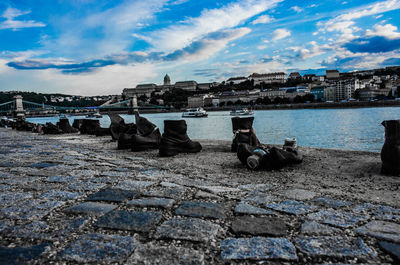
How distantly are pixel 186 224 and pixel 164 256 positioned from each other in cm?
43

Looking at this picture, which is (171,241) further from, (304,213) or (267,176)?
(267,176)

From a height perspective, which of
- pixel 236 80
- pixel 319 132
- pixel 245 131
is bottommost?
pixel 319 132

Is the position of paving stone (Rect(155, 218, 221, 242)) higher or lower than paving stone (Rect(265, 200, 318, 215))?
higher

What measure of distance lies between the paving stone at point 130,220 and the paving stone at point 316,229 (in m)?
0.96

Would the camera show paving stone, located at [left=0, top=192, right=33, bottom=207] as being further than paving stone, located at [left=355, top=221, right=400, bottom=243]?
Yes

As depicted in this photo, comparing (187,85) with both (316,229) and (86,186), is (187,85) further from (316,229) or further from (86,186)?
(316,229)

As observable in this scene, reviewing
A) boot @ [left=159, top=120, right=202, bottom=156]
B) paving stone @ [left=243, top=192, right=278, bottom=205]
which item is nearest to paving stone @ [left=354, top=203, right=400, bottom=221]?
paving stone @ [left=243, top=192, right=278, bottom=205]

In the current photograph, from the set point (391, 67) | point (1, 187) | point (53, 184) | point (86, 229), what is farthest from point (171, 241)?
point (391, 67)

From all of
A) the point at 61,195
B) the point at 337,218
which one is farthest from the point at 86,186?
the point at 337,218

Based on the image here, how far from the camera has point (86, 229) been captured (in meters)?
1.91

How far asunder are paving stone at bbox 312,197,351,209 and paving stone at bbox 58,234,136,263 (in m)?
1.61

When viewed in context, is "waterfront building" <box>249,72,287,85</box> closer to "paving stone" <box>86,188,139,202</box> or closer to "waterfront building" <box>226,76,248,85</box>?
"waterfront building" <box>226,76,248,85</box>

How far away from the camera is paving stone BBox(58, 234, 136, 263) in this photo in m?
1.55

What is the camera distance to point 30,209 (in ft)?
7.45
